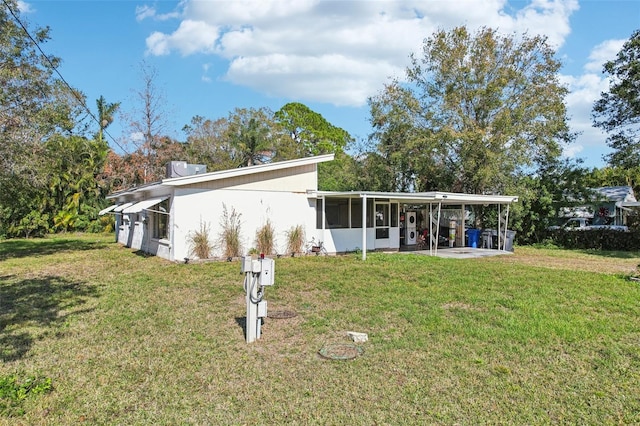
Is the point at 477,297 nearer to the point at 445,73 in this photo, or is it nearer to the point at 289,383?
the point at 289,383

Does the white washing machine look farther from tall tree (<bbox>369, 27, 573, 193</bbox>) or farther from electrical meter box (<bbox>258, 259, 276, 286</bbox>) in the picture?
electrical meter box (<bbox>258, 259, 276, 286</bbox>)

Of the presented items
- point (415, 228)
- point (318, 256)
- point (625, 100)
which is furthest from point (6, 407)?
point (625, 100)

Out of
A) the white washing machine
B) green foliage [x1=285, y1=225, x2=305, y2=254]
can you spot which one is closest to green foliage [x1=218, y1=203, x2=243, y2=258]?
green foliage [x1=285, y1=225, x2=305, y2=254]

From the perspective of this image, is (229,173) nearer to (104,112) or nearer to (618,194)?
(104,112)

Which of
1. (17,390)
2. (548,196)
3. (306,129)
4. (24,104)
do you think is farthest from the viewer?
(306,129)

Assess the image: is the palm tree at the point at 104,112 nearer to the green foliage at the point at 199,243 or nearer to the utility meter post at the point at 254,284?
the green foliage at the point at 199,243

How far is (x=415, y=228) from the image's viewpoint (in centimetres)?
A: 1802

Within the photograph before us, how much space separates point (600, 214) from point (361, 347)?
82.6 ft

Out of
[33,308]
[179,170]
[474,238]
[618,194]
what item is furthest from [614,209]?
[33,308]

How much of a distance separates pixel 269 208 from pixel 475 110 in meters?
12.6

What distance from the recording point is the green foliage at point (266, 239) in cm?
1338

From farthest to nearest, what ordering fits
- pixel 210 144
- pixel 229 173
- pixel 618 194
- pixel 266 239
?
pixel 210 144 → pixel 618 194 → pixel 266 239 → pixel 229 173

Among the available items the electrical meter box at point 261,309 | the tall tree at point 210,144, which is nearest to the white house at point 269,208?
the electrical meter box at point 261,309

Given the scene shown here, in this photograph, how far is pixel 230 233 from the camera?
505 inches
